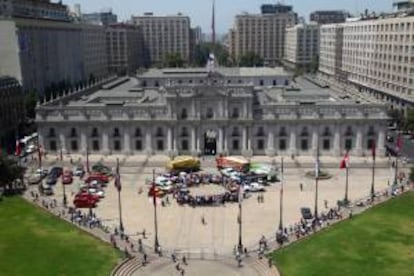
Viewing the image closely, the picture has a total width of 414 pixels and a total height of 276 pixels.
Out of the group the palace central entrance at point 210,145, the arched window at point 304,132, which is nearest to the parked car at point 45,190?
the palace central entrance at point 210,145

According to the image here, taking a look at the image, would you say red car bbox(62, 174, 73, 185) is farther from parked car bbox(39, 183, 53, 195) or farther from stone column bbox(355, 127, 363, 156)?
stone column bbox(355, 127, 363, 156)

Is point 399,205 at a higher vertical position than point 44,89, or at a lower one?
lower

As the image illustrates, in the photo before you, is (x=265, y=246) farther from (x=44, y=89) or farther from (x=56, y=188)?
(x=44, y=89)

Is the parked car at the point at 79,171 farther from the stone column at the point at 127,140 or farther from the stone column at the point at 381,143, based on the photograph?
the stone column at the point at 381,143

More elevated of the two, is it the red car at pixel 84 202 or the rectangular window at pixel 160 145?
the rectangular window at pixel 160 145

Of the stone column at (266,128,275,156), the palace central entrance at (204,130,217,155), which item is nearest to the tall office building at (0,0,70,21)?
the palace central entrance at (204,130,217,155)

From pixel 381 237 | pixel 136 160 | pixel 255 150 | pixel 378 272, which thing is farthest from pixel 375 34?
pixel 378 272
